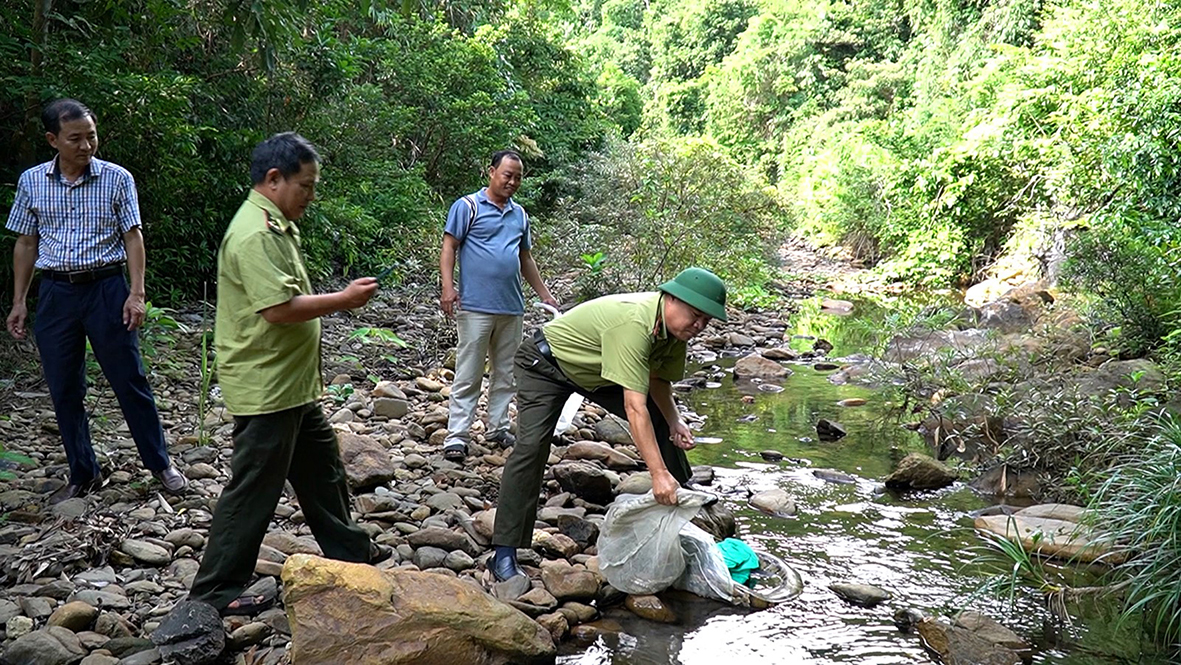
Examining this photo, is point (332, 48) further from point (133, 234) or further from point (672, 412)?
point (672, 412)

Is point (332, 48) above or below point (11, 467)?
above

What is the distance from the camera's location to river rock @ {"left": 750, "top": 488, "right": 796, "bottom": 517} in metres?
5.60

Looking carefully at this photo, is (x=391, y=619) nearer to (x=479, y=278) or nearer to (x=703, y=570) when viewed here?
(x=703, y=570)

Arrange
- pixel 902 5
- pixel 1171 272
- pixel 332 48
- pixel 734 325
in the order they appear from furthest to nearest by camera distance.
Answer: pixel 902 5 < pixel 734 325 < pixel 332 48 < pixel 1171 272

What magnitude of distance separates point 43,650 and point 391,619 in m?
1.09

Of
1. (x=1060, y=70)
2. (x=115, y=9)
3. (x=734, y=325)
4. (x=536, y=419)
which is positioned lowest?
(x=734, y=325)

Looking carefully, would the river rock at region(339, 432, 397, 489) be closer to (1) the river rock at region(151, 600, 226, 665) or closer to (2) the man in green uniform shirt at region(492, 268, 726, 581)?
(2) the man in green uniform shirt at region(492, 268, 726, 581)

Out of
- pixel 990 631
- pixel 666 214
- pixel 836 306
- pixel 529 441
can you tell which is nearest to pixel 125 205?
pixel 529 441

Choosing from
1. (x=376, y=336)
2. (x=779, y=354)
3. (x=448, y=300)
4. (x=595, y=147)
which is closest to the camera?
(x=448, y=300)

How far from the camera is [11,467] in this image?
4656 millimetres

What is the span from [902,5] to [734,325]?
2212 cm

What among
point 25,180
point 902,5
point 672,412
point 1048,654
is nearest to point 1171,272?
point 1048,654

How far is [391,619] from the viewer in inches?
126

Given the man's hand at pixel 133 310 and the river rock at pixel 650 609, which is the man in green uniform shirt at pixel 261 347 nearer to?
the man's hand at pixel 133 310
